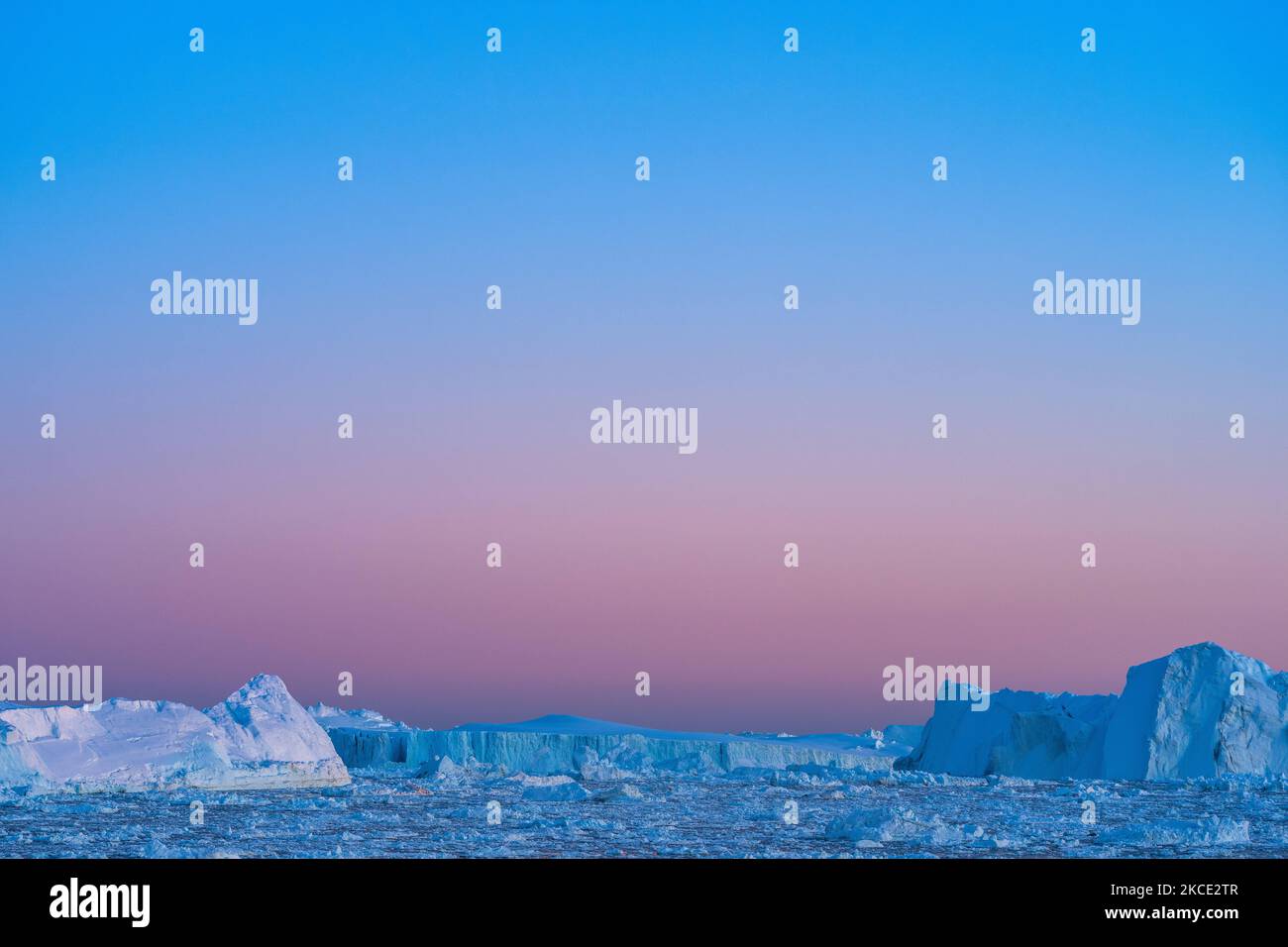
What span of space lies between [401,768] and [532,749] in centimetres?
448

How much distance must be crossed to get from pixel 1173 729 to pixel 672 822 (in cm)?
1731

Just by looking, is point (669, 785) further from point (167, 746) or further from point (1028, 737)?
point (167, 746)

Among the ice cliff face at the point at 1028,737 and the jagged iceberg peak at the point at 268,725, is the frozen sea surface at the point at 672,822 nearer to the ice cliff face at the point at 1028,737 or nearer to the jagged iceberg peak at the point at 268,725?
the jagged iceberg peak at the point at 268,725

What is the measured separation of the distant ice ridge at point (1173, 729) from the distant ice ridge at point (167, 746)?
19079 mm

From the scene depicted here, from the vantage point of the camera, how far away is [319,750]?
33906mm

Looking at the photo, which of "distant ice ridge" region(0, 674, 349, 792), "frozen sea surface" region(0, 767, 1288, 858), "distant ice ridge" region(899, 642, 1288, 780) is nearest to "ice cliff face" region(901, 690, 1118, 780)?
"distant ice ridge" region(899, 642, 1288, 780)

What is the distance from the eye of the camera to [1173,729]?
33.3m

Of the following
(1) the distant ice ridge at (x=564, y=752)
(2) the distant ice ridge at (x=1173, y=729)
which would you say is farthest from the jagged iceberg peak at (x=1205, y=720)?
(1) the distant ice ridge at (x=564, y=752)

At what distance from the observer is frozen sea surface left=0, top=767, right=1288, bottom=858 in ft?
55.9

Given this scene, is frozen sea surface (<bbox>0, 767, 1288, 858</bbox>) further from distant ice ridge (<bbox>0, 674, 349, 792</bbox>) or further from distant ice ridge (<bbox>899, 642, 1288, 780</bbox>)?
distant ice ridge (<bbox>899, 642, 1288, 780</bbox>)

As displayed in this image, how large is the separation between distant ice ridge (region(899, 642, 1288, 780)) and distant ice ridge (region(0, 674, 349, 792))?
1908cm

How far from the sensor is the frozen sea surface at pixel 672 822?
55.9 ft
